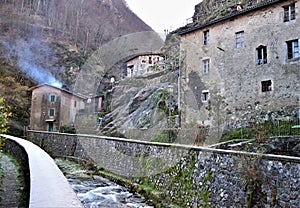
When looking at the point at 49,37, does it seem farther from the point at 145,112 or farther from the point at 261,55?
the point at 261,55

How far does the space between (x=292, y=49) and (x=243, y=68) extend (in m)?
2.93

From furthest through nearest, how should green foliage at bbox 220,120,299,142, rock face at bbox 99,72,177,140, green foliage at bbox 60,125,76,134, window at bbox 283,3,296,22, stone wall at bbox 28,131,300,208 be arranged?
1. green foliage at bbox 60,125,76,134
2. rock face at bbox 99,72,177,140
3. window at bbox 283,3,296,22
4. green foliage at bbox 220,120,299,142
5. stone wall at bbox 28,131,300,208

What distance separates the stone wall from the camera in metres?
5.34

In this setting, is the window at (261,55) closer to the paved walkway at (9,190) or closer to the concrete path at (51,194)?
the paved walkway at (9,190)

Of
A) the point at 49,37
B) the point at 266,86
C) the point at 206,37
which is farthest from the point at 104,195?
the point at 49,37

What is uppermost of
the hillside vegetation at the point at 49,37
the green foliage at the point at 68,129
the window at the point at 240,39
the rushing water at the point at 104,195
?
the hillside vegetation at the point at 49,37

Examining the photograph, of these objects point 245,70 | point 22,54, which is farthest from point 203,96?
point 22,54

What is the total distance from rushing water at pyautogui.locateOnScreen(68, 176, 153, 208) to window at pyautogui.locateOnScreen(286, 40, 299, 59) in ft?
38.0

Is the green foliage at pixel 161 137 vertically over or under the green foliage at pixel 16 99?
under

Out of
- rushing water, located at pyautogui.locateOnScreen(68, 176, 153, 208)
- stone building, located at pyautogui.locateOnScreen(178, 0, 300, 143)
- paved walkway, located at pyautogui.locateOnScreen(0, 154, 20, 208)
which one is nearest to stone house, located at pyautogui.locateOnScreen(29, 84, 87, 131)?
stone building, located at pyautogui.locateOnScreen(178, 0, 300, 143)

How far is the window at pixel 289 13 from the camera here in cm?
1508

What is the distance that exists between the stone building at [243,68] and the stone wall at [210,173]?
23.2 ft

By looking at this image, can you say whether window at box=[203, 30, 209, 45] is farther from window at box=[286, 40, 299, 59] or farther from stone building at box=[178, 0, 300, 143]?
window at box=[286, 40, 299, 59]

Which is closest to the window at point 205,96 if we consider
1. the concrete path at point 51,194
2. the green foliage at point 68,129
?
the green foliage at point 68,129
